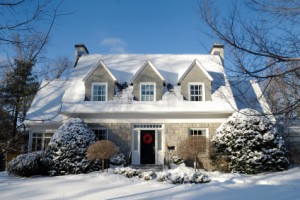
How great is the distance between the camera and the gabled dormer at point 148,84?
59.6ft

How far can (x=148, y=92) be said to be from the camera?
18.3 meters

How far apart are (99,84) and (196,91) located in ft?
18.8

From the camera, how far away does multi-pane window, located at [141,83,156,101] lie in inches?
715

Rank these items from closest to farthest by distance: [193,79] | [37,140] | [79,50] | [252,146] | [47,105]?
[252,146]
[193,79]
[37,140]
[47,105]
[79,50]

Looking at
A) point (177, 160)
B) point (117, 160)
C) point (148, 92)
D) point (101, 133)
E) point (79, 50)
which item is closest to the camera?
point (117, 160)

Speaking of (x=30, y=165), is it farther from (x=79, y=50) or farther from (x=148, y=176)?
(x=79, y=50)

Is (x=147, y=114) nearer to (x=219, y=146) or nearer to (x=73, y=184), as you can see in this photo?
(x=219, y=146)

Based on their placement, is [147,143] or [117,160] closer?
[117,160]

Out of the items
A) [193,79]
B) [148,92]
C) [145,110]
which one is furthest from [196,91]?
[145,110]

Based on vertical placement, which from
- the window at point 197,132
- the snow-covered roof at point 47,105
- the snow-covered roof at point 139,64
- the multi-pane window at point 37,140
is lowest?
the multi-pane window at point 37,140

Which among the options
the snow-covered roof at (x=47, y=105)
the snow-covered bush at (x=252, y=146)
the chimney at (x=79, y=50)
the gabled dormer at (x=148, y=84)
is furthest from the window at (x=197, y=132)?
the chimney at (x=79, y=50)

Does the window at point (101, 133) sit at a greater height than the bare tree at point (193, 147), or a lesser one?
greater

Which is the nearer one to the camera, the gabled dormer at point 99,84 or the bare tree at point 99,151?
the bare tree at point 99,151

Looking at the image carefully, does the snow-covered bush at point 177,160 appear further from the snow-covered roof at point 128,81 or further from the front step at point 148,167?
the snow-covered roof at point 128,81
